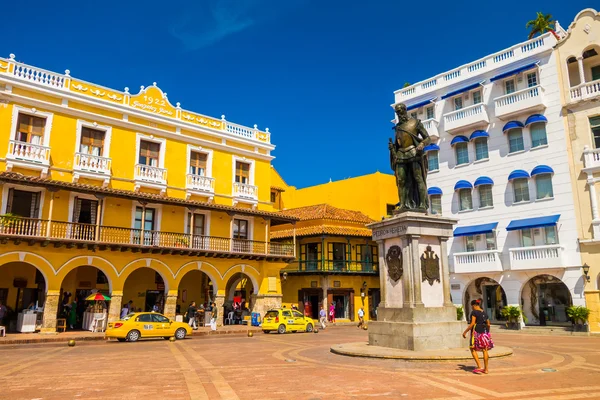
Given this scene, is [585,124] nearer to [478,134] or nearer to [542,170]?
[542,170]

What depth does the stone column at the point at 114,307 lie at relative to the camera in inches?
1038

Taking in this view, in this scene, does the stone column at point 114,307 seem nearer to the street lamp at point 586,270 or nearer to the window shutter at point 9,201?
the window shutter at point 9,201

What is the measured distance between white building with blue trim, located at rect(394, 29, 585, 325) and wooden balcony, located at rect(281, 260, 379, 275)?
366 inches

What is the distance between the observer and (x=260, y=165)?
116 ft

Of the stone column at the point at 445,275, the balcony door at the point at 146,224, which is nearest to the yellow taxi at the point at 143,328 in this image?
the balcony door at the point at 146,224

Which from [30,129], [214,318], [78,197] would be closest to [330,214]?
[214,318]

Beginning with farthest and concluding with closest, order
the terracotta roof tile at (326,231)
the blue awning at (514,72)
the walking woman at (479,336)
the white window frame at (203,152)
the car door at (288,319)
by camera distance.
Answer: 1. the terracotta roof tile at (326,231)
2. the white window frame at (203,152)
3. the blue awning at (514,72)
4. the car door at (288,319)
5. the walking woman at (479,336)

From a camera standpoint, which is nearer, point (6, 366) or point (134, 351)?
point (6, 366)

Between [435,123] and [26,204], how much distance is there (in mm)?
26578

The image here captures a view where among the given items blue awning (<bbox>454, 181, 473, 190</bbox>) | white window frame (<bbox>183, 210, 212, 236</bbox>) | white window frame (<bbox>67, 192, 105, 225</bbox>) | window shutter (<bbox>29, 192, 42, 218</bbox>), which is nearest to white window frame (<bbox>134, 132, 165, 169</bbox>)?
white window frame (<bbox>183, 210, 212, 236</bbox>)

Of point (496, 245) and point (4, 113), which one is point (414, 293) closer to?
point (496, 245)

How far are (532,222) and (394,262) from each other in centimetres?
1793

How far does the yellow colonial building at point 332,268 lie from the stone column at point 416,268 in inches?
965

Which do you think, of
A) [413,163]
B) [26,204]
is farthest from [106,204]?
[413,163]
